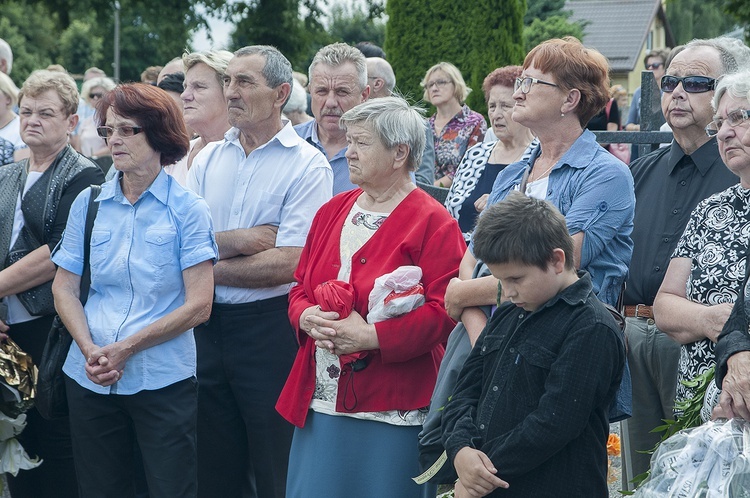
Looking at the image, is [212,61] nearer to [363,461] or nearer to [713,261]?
[363,461]

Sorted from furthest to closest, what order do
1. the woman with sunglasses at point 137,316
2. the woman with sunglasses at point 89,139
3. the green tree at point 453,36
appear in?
the green tree at point 453,36 < the woman with sunglasses at point 89,139 < the woman with sunglasses at point 137,316

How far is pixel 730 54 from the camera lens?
15.5 feet

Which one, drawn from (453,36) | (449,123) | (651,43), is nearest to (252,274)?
(449,123)

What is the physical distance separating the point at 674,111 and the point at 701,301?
1.33 m

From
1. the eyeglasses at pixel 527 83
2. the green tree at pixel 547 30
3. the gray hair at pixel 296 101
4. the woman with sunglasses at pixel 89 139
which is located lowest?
the green tree at pixel 547 30

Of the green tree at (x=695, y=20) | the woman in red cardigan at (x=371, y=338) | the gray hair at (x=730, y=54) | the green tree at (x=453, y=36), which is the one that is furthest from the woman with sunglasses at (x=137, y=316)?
the green tree at (x=695, y=20)

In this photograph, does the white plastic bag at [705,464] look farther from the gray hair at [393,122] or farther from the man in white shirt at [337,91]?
the man in white shirt at [337,91]

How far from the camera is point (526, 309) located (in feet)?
10.8

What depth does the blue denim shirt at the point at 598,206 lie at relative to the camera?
12.0 feet

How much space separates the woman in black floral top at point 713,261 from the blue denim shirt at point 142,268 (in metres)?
1.94

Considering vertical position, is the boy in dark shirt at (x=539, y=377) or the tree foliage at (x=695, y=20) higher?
the boy in dark shirt at (x=539, y=377)

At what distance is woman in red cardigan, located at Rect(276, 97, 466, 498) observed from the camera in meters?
3.83

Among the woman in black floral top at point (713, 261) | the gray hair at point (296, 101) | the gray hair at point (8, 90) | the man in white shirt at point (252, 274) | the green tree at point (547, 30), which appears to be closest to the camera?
the woman in black floral top at point (713, 261)

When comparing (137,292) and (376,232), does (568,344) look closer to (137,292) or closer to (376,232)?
(376,232)
